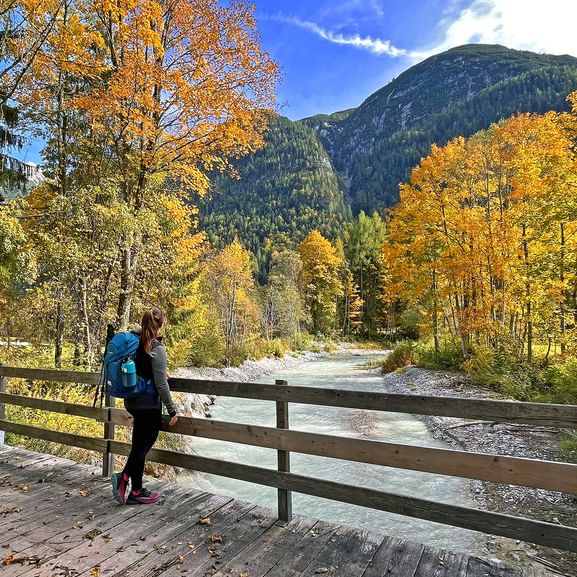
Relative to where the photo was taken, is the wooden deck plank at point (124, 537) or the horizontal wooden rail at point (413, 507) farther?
the wooden deck plank at point (124, 537)

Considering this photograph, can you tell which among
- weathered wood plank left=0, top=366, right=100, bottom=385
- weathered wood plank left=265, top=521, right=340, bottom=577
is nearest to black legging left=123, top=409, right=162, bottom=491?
weathered wood plank left=0, top=366, right=100, bottom=385

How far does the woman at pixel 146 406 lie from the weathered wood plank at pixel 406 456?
29 centimetres

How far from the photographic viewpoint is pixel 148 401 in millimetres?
4305

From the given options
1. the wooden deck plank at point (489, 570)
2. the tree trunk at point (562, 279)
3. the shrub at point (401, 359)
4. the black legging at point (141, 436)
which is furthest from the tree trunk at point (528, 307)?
the black legging at point (141, 436)

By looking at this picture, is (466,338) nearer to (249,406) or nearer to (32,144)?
(249,406)

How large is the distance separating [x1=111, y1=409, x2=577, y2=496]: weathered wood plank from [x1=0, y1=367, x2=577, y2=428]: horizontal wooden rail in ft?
0.90

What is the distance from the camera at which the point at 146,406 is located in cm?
431

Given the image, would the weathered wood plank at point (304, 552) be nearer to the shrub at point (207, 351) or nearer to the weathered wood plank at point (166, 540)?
the weathered wood plank at point (166, 540)

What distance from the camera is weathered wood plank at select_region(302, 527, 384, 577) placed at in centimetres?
317

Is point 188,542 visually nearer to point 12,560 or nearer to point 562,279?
point 12,560

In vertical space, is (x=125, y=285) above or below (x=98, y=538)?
above

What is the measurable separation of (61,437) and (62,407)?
42cm

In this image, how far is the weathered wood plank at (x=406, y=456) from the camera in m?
2.93

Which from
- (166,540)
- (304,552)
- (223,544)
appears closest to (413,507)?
(304,552)
